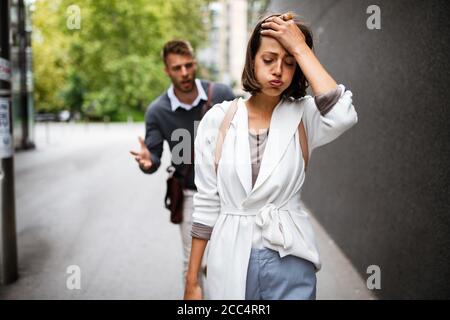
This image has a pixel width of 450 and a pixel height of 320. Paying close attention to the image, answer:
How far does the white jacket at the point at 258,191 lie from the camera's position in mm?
1870

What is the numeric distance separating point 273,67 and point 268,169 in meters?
0.36

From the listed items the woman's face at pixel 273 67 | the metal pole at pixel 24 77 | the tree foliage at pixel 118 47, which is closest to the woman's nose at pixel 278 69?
the woman's face at pixel 273 67

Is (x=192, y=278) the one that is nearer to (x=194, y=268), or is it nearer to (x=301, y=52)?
(x=194, y=268)

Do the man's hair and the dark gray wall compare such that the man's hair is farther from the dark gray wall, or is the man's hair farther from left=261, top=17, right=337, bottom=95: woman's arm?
left=261, top=17, right=337, bottom=95: woman's arm

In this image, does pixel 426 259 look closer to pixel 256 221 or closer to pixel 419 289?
pixel 419 289

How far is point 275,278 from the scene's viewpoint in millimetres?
1915

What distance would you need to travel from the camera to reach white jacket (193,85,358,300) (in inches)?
73.6

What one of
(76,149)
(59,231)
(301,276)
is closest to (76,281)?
(59,231)

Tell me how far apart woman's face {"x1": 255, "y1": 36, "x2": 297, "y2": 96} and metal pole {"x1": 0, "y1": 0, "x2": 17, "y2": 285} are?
11.4 feet

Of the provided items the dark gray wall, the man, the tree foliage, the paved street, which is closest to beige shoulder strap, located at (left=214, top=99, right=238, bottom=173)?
the dark gray wall

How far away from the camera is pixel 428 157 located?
3.40 m

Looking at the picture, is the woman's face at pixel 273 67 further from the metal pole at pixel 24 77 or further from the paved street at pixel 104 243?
the metal pole at pixel 24 77
